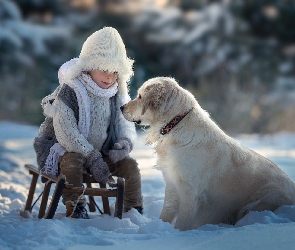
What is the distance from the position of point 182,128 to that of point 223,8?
16137 millimetres

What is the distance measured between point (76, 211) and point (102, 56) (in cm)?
120

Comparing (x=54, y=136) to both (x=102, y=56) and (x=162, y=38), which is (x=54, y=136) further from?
(x=162, y=38)

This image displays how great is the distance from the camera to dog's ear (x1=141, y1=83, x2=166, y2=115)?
390 cm

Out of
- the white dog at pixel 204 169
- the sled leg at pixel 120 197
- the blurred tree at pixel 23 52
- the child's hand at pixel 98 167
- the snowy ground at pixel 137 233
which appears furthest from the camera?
the blurred tree at pixel 23 52

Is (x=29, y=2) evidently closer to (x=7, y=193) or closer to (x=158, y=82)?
(x=7, y=193)

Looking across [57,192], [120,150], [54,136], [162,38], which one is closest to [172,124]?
[120,150]

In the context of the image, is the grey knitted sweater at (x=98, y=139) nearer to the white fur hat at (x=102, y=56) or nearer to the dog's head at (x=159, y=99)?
the white fur hat at (x=102, y=56)

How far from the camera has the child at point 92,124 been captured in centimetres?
419

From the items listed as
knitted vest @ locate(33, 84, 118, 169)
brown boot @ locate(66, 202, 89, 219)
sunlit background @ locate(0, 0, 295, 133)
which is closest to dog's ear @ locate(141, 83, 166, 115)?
knitted vest @ locate(33, 84, 118, 169)

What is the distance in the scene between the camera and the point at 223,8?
761 inches

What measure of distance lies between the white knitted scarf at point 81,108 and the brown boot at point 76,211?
0.38 meters

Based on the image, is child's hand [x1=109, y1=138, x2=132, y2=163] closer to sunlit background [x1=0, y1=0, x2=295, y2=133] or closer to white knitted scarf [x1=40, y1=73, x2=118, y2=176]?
white knitted scarf [x1=40, y1=73, x2=118, y2=176]

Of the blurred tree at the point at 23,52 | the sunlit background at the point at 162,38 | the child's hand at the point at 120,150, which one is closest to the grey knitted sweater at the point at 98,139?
the child's hand at the point at 120,150

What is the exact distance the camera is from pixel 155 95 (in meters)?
3.91
